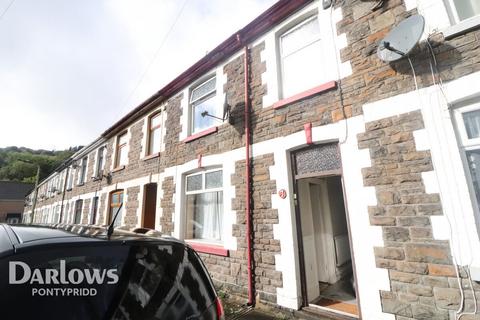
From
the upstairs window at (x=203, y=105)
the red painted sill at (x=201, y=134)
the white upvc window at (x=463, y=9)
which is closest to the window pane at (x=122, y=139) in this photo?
the upstairs window at (x=203, y=105)

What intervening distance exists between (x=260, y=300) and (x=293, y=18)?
5.86 metres

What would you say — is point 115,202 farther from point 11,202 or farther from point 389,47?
point 11,202

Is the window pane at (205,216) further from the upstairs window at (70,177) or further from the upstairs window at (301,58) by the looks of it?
the upstairs window at (70,177)

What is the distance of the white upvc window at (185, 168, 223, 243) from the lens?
6496 mm

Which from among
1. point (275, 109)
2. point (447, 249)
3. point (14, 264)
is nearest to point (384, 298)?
point (447, 249)

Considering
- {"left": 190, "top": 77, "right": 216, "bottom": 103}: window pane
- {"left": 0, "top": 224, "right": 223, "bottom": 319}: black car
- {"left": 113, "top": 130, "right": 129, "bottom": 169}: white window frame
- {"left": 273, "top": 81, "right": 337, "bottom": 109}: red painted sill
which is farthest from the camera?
{"left": 113, "top": 130, "right": 129, "bottom": 169}: white window frame

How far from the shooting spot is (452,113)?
135 inches

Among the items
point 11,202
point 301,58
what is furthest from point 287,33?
point 11,202

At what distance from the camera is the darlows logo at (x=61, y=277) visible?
138 cm

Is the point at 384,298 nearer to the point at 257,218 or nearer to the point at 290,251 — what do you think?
the point at 290,251

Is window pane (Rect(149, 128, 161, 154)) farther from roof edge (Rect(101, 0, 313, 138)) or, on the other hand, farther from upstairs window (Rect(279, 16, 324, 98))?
upstairs window (Rect(279, 16, 324, 98))

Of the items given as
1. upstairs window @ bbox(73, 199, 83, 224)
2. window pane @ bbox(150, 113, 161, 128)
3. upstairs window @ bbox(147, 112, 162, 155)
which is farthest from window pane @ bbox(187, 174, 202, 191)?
upstairs window @ bbox(73, 199, 83, 224)

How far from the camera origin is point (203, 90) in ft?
25.8

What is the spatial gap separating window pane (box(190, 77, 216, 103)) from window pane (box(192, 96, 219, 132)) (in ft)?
0.75
